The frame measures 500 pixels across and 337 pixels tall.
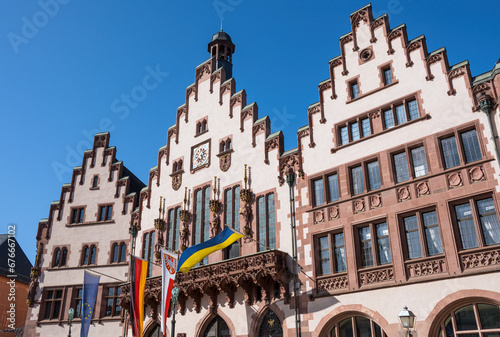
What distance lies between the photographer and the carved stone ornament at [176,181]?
34625 millimetres

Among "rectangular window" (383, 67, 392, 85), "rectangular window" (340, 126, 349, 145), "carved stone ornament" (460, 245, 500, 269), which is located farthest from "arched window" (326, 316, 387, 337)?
"rectangular window" (383, 67, 392, 85)

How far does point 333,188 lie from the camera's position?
84.8ft

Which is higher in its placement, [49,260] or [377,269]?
[49,260]

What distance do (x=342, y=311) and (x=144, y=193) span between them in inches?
786

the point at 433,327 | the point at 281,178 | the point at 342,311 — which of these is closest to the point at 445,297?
the point at 433,327

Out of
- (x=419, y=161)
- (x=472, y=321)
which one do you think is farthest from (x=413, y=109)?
(x=472, y=321)

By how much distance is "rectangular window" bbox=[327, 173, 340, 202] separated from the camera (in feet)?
83.9

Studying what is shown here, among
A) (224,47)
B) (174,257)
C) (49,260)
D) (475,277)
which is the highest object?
(224,47)

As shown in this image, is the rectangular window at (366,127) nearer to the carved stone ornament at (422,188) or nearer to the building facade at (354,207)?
the building facade at (354,207)

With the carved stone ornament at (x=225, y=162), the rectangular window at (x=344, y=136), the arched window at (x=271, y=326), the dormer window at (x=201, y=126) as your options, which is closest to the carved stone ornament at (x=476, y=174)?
Answer: the rectangular window at (x=344, y=136)

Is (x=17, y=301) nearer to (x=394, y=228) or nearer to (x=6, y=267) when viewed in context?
(x=6, y=267)

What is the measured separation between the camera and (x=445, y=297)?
64.4ft

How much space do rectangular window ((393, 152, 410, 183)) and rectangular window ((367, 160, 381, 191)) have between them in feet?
3.39

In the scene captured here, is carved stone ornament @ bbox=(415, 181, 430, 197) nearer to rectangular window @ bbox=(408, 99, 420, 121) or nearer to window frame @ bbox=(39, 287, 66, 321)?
rectangular window @ bbox=(408, 99, 420, 121)
